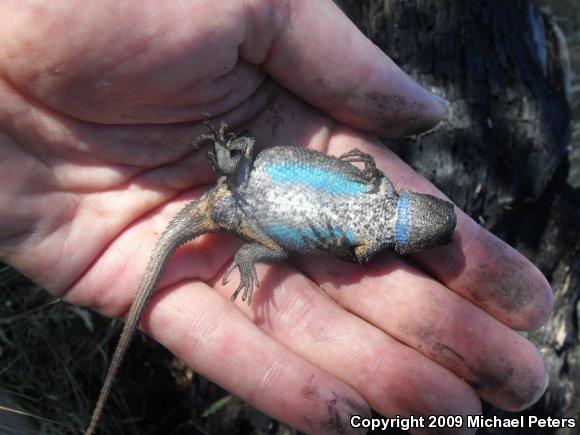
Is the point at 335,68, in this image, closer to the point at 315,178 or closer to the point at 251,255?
the point at 315,178

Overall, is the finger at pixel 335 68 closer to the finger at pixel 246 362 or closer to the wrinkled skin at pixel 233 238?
the wrinkled skin at pixel 233 238

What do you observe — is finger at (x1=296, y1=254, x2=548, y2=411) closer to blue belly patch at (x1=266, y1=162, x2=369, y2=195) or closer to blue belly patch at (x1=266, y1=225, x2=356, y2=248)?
blue belly patch at (x1=266, y1=225, x2=356, y2=248)

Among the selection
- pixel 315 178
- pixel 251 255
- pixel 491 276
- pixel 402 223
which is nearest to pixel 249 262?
pixel 251 255

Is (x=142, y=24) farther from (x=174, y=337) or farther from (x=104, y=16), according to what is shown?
(x=174, y=337)

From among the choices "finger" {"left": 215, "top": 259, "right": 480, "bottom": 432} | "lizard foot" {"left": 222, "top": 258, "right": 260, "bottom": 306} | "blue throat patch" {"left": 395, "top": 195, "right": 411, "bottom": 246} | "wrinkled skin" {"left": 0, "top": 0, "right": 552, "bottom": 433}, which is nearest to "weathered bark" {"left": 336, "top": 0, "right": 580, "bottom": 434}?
"wrinkled skin" {"left": 0, "top": 0, "right": 552, "bottom": 433}

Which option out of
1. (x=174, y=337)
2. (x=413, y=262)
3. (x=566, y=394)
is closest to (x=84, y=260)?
(x=174, y=337)

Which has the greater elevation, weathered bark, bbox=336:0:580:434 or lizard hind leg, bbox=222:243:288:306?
weathered bark, bbox=336:0:580:434
